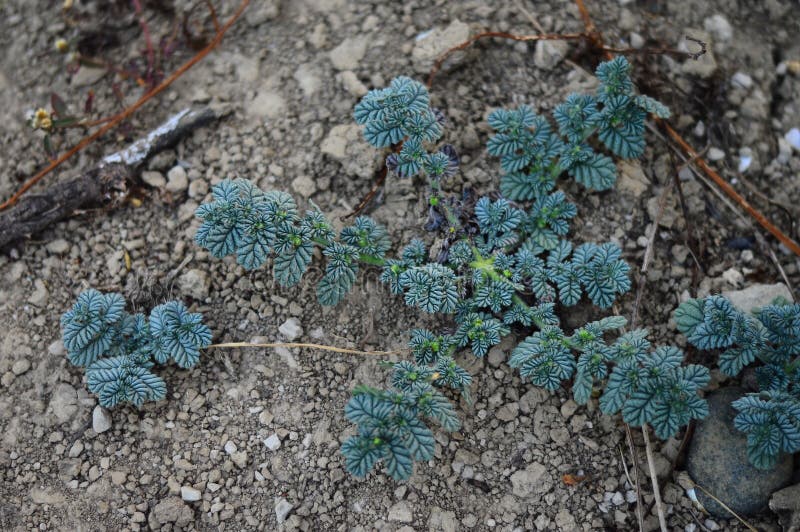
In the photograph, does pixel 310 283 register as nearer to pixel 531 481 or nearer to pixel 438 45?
pixel 531 481

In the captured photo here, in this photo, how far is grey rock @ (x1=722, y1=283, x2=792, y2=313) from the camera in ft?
9.09

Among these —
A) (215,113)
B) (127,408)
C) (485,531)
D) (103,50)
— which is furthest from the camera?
(103,50)

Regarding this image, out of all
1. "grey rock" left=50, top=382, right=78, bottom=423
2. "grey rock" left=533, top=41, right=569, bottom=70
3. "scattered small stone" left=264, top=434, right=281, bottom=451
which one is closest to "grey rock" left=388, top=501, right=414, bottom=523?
"scattered small stone" left=264, top=434, right=281, bottom=451

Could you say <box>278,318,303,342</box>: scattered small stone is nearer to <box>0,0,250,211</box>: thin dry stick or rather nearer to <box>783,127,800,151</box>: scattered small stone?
<box>0,0,250,211</box>: thin dry stick

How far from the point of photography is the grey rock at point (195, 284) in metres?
2.76

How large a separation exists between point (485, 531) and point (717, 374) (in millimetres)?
1086

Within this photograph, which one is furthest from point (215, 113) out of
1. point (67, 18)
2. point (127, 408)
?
point (127, 408)

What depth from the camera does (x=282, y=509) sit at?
244cm

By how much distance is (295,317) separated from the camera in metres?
2.73

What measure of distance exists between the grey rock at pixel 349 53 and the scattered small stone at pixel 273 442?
1641mm

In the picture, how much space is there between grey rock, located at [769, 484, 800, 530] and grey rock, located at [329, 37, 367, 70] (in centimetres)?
238

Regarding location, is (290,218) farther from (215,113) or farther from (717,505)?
(717,505)

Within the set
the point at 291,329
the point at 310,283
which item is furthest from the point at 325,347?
the point at 310,283

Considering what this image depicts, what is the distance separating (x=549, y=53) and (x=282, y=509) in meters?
2.22
